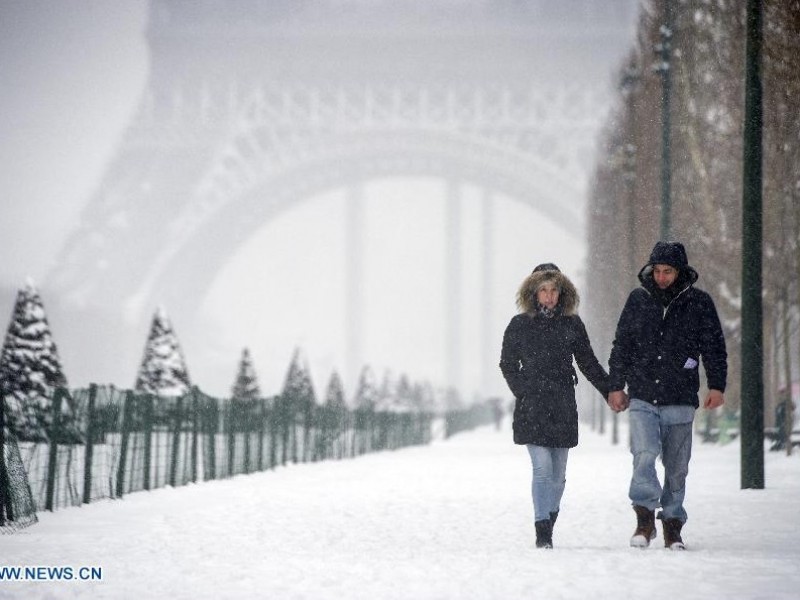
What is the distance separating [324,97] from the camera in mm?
93000

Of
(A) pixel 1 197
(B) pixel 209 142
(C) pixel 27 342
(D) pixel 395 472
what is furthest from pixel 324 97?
(D) pixel 395 472

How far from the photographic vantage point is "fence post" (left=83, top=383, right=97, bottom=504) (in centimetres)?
1166

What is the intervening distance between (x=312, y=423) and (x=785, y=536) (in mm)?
15240

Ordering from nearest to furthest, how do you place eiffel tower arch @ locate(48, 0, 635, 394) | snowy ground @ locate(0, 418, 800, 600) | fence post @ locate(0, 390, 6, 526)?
snowy ground @ locate(0, 418, 800, 600) < fence post @ locate(0, 390, 6, 526) < eiffel tower arch @ locate(48, 0, 635, 394)

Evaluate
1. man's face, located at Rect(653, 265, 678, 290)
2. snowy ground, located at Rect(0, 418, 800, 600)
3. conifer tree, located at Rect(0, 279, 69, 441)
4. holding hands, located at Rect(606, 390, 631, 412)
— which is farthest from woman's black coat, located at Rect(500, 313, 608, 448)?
conifer tree, located at Rect(0, 279, 69, 441)

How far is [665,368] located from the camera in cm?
756

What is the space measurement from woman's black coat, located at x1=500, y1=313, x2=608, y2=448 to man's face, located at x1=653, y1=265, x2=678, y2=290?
48cm

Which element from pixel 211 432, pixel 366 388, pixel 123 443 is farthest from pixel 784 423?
pixel 366 388

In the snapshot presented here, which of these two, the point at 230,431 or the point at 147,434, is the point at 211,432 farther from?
the point at 147,434

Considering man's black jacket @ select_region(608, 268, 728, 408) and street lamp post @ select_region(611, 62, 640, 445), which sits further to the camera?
street lamp post @ select_region(611, 62, 640, 445)

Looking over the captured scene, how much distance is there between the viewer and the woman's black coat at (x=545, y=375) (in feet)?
25.3

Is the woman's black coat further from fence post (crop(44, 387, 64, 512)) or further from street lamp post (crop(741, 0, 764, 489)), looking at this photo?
street lamp post (crop(741, 0, 764, 489))

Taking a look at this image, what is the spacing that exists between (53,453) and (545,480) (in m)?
4.63

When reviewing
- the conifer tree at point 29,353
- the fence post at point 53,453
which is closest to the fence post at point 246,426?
the fence post at point 53,453
